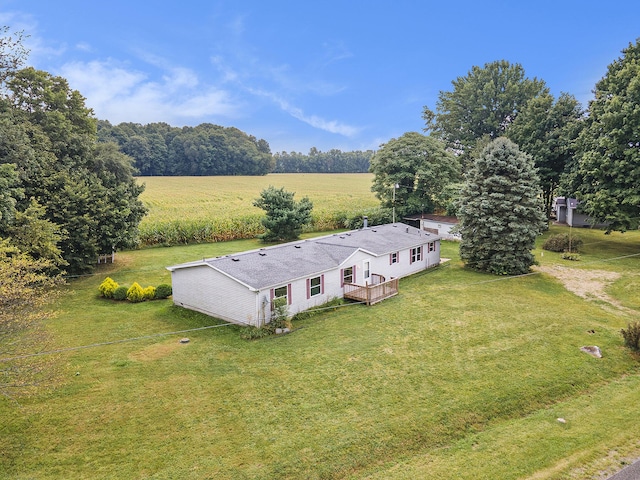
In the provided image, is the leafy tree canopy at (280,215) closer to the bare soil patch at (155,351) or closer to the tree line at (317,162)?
the bare soil patch at (155,351)

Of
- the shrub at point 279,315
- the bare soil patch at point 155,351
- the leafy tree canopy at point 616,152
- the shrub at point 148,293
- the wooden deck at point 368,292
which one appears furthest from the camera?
the leafy tree canopy at point 616,152

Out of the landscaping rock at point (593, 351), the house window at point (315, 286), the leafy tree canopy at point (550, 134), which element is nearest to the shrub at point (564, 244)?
the leafy tree canopy at point (550, 134)

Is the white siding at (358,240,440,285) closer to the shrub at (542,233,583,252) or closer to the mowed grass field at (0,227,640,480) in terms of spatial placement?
the mowed grass field at (0,227,640,480)

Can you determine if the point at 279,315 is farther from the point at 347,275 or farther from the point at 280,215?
the point at 280,215

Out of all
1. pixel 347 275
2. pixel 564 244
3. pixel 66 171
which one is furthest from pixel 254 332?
pixel 564 244

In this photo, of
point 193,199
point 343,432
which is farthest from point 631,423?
point 193,199

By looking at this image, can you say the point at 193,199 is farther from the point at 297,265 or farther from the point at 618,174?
the point at 618,174
